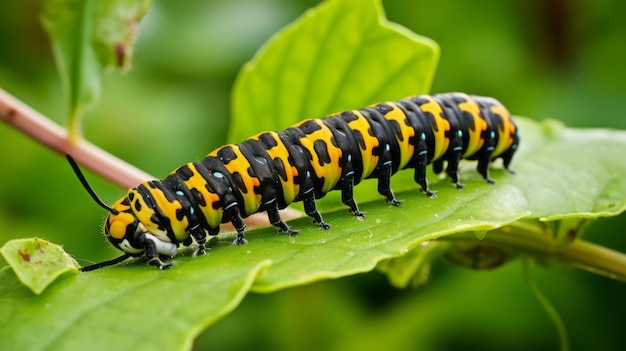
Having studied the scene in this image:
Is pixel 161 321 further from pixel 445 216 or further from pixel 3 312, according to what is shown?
pixel 445 216

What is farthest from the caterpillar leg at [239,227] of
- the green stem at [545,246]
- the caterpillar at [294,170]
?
the green stem at [545,246]

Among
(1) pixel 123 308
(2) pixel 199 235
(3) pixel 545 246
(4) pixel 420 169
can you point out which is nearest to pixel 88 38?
(2) pixel 199 235

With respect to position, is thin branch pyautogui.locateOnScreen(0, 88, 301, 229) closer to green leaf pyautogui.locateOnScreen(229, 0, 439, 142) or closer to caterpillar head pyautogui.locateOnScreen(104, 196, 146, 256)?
caterpillar head pyautogui.locateOnScreen(104, 196, 146, 256)

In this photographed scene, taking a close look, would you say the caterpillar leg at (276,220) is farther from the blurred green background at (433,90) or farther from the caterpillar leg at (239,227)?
the blurred green background at (433,90)

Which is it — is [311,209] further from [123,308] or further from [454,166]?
[123,308]

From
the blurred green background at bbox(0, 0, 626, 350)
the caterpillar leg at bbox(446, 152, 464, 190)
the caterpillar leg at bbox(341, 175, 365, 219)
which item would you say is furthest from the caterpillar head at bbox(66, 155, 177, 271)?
the blurred green background at bbox(0, 0, 626, 350)
